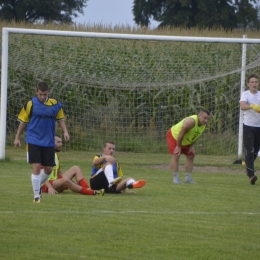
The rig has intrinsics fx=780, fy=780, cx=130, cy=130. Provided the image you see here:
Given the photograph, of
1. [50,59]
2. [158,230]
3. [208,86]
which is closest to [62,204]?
[158,230]

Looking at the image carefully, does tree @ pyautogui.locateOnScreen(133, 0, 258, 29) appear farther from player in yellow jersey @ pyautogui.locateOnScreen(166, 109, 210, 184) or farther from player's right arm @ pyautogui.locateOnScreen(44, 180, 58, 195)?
player's right arm @ pyautogui.locateOnScreen(44, 180, 58, 195)

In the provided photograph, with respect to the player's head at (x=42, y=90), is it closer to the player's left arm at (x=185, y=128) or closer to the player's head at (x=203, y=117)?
the player's left arm at (x=185, y=128)

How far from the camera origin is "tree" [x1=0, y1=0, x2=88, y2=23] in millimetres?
46344

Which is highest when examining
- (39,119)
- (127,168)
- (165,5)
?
(165,5)

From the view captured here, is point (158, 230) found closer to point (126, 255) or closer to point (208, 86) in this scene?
point (126, 255)

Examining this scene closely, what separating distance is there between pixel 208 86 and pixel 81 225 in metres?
14.0

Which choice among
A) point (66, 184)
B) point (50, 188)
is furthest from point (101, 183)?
point (50, 188)

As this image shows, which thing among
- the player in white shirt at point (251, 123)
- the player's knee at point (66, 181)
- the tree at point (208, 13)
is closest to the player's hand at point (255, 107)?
the player in white shirt at point (251, 123)

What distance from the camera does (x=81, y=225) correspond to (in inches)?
335

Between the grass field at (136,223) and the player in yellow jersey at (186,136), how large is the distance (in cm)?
41

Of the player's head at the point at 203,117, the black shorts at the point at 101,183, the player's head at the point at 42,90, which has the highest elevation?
the player's head at the point at 42,90

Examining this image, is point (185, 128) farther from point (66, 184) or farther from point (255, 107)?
point (66, 184)

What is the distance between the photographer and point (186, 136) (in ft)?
45.5

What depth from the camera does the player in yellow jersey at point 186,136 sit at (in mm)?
13602
